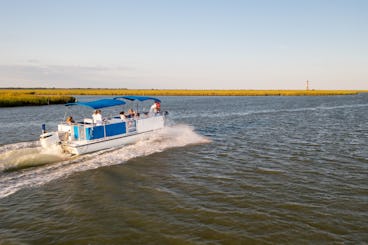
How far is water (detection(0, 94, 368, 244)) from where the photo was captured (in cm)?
772

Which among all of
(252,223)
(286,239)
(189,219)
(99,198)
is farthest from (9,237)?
(286,239)

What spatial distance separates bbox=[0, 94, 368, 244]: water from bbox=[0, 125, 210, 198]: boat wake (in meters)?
0.05

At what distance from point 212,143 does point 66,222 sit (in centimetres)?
1263

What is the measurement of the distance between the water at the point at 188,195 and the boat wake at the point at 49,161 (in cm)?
5

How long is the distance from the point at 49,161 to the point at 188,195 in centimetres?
827

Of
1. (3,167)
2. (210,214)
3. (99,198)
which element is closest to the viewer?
(210,214)

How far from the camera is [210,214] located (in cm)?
877

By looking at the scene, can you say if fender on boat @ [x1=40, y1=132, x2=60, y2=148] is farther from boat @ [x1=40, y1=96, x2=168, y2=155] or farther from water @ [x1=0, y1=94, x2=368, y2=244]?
water @ [x1=0, y1=94, x2=368, y2=244]

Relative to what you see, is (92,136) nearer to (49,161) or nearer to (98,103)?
(49,161)

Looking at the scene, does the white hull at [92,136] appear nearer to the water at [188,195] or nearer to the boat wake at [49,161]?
the boat wake at [49,161]

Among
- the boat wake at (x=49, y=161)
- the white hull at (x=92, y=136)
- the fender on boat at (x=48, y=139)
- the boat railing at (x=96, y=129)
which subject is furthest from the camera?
the boat railing at (x=96, y=129)

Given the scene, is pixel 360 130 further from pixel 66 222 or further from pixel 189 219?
pixel 66 222

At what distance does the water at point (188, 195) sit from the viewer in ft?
25.3

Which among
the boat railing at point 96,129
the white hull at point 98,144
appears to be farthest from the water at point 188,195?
the boat railing at point 96,129
